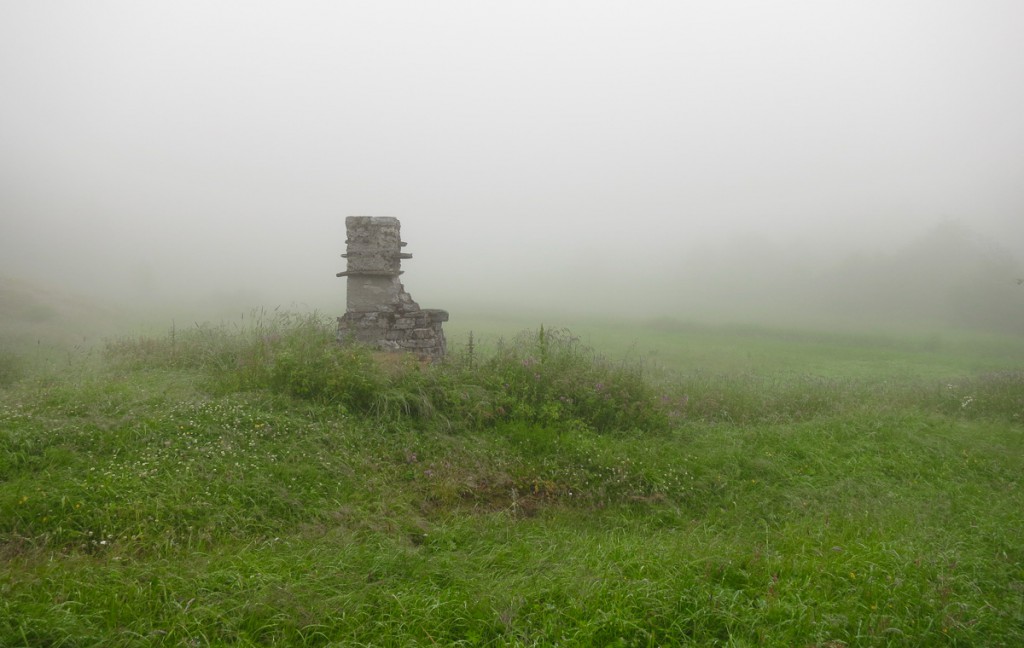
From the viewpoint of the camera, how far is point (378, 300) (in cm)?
1185

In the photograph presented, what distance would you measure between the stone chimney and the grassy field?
1206mm

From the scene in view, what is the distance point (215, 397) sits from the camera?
7.93 metres

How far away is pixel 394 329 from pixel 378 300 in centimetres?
70

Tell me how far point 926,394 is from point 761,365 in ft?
21.3

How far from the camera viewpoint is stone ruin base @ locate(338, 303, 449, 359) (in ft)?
38.4

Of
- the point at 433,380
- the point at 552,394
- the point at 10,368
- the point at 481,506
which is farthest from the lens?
the point at 10,368

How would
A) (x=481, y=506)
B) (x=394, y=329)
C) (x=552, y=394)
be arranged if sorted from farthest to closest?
(x=394, y=329), (x=552, y=394), (x=481, y=506)

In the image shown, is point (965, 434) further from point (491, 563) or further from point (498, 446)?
point (491, 563)

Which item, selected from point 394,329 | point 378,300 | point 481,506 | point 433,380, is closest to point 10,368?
point 378,300

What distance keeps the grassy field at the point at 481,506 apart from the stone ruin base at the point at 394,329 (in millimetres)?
1021

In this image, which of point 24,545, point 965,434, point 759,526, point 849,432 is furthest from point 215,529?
point 965,434

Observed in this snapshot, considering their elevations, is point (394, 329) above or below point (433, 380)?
above

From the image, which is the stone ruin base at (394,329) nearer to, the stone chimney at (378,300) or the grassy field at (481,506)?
the stone chimney at (378,300)

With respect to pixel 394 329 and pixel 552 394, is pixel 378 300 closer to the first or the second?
pixel 394 329
